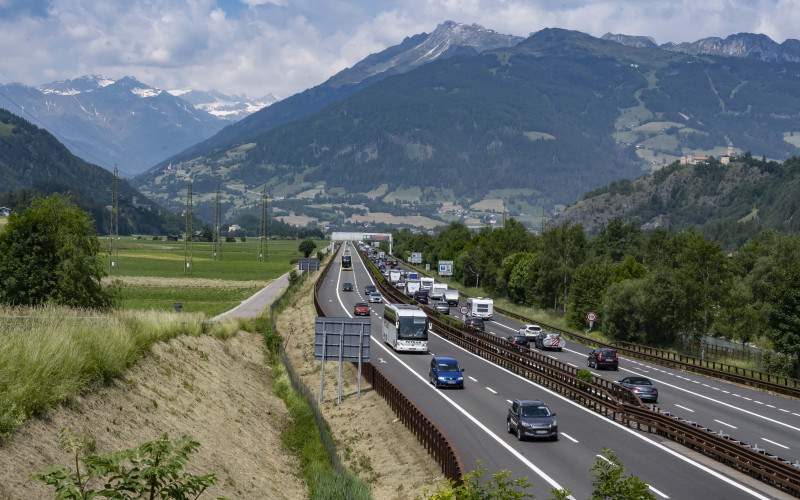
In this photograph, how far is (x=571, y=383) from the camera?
4259cm

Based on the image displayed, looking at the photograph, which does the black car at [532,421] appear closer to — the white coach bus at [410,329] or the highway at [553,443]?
the highway at [553,443]

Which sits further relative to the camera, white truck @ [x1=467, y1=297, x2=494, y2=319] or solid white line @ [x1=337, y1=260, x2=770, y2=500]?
white truck @ [x1=467, y1=297, x2=494, y2=319]

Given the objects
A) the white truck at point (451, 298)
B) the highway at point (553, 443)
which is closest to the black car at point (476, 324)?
the highway at point (553, 443)

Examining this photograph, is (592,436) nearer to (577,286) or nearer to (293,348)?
(293,348)

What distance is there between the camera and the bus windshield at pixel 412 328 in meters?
58.3

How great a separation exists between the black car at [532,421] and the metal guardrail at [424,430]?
315 cm

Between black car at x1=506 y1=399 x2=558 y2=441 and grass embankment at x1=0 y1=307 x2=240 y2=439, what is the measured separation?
14.5 m

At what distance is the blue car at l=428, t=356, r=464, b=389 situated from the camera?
42.2m

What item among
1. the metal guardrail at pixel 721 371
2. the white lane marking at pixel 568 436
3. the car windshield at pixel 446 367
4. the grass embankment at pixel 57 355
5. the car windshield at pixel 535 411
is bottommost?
the metal guardrail at pixel 721 371

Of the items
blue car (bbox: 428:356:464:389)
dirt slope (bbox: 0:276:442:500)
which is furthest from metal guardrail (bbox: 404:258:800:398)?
dirt slope (bbox: 0:276:442:500)

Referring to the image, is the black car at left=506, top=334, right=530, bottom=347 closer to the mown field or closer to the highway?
the highway

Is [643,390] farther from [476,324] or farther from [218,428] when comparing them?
[476,324]

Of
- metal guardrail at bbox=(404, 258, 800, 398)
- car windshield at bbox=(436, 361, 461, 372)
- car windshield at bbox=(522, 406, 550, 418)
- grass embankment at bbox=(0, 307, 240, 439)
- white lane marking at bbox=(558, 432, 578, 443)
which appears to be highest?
grass embankment at bbox=(0, 307, 240, 439)

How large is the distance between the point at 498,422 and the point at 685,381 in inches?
908
